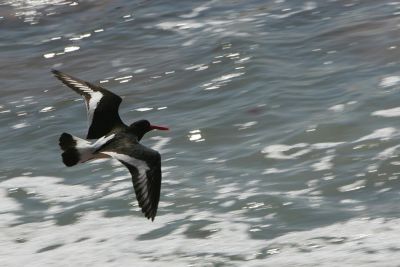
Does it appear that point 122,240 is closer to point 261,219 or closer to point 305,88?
point 261,219

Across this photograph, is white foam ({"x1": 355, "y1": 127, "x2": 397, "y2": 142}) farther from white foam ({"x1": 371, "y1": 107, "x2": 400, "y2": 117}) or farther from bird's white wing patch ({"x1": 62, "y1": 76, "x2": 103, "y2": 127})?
bird's white wing patch ({"x1": 62, "y1": 76, "x2": 103, "y2": 127})

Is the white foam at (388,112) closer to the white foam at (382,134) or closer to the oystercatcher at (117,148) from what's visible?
the white foam at (382,134)

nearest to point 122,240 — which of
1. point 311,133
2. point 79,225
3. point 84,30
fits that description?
point 79,225

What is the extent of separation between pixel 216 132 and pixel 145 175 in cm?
472

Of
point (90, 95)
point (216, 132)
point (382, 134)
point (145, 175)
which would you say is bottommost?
point (382, 134)

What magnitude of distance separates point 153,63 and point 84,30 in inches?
94.4

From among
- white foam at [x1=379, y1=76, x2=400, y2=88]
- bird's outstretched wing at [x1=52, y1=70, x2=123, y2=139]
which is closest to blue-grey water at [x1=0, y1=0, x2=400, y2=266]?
white foam at [x1=379, y1=76, x2=400, y2=88]

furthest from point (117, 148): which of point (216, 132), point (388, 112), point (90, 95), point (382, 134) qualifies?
point (388, 112)

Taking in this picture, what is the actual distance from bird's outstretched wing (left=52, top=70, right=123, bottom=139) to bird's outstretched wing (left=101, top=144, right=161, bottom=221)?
928mm

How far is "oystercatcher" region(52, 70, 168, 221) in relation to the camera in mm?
7578

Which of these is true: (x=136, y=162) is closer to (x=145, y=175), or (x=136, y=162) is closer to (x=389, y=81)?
(x=145, y=175)

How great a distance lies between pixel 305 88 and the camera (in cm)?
1329

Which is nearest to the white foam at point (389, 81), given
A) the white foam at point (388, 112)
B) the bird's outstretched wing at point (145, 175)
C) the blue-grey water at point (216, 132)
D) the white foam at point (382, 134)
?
the blue-grey water at point (216, 132)

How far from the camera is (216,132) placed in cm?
1230
